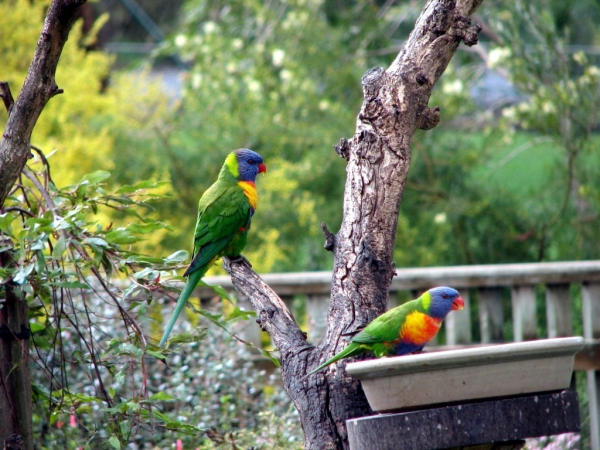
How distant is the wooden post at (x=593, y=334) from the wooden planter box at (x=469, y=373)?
219 cm

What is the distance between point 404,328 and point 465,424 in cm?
40

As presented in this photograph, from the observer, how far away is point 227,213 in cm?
262

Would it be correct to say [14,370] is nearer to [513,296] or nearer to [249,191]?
[249,191]

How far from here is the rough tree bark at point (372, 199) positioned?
1.90 meters

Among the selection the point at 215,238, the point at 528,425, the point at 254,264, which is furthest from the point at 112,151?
the point at 528,425

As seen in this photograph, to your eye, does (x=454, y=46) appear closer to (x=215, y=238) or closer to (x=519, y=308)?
(x=215, y=238)

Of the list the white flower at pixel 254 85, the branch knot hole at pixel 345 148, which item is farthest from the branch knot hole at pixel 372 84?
the white flower at pixel 254 85

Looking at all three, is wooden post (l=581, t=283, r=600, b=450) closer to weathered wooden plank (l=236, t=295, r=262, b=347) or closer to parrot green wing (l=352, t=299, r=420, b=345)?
weathered wooden plank (l=236, t=295, r=262, b=347)

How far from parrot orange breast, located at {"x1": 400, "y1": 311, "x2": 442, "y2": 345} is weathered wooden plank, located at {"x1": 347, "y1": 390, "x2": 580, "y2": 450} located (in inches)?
14.6

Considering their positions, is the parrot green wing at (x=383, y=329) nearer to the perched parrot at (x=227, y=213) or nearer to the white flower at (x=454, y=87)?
the perched parrot at (x=227, y=213)

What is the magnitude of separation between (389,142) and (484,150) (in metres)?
3.46

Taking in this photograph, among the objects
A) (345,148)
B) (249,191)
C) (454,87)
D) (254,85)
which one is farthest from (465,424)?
(254,85)

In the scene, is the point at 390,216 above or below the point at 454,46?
below

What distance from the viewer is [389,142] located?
6.67ft
